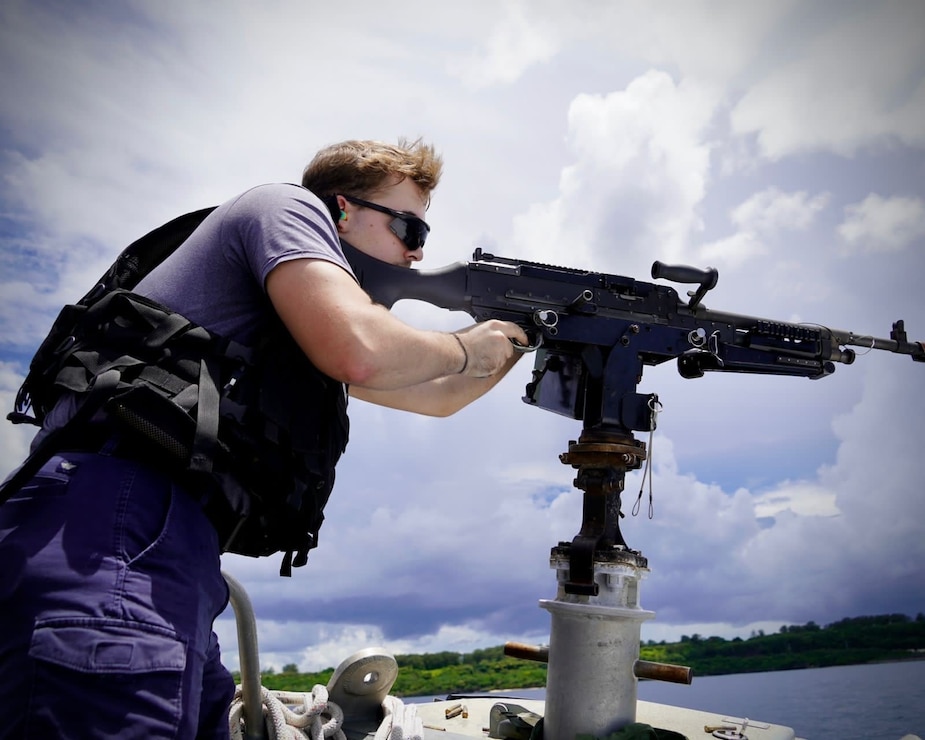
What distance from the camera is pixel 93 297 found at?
96.3 inches

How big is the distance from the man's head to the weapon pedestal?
1864 mm

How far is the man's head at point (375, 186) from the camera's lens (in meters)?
3.02

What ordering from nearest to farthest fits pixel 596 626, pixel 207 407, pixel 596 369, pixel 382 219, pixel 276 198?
pixel 207 407, pixel 276 198, pixel 382 219, pixel 596 626, pixel 596 369

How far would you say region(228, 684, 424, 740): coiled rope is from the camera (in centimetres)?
290

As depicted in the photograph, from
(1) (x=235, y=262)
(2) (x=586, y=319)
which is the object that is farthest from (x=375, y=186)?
(2) (x=586, y=319)

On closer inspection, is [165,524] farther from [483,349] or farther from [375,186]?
[375,186]

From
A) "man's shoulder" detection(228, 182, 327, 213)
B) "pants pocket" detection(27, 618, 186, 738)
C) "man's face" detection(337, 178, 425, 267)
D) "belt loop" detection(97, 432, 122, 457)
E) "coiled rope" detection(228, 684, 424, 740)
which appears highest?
"man's face" detection(337, 178, 425, 267)

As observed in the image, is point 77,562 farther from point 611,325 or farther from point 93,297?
point 611,325

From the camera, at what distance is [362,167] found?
301 centimetres

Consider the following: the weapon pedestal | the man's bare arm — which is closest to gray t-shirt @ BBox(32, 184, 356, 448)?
the man's bare arm

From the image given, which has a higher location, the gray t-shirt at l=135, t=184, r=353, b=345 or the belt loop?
the gray t-shirt at l=135, t=184, r=353, b=345

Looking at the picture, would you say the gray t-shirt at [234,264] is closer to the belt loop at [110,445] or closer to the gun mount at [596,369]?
the belt loop at [110,445]

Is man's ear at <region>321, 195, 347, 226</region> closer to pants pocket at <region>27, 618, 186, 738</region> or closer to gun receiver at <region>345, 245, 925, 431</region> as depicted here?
gun receiver at <region>345, 245, 925, 431</region>

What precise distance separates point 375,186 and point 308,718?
6.60 ft
